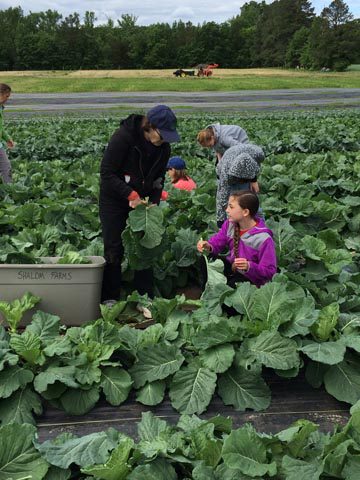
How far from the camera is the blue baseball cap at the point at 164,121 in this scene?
369 centimetres

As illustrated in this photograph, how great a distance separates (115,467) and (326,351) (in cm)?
133

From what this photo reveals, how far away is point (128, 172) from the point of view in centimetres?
404

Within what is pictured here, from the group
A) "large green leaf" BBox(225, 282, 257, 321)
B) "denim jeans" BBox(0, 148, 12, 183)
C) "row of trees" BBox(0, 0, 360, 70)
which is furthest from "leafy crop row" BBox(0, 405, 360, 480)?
"row of trees" BBox(0, 0, 360, 70)

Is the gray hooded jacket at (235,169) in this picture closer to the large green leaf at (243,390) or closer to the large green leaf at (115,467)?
the large green leaf at (243,390)

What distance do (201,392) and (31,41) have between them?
7630 cm

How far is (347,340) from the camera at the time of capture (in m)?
3.08

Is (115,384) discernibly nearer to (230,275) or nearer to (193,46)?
(230,275)

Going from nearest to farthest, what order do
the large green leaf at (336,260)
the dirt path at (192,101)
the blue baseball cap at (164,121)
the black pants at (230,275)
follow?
the blue baseball cap at (164,121)
the black pants at (230,275)
the large green leaf at (336,260)
the dirt path at (192,101)

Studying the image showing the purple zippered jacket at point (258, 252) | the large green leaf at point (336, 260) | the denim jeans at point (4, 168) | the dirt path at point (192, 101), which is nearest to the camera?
the purple zippered jacket at point (258, 252)

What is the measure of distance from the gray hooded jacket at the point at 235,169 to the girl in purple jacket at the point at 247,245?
1.69 feet

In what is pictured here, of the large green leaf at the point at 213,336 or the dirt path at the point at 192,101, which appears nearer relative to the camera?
the large green leaf at the point at 213,336

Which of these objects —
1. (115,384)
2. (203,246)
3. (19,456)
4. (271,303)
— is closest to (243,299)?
(271,303)

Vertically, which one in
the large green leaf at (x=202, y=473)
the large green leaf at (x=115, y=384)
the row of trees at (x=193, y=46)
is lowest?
the large green leaf at (x=115, y=384)

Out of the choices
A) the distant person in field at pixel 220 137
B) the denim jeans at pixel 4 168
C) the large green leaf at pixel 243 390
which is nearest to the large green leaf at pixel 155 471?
the large green leaf at pixel 243 390
